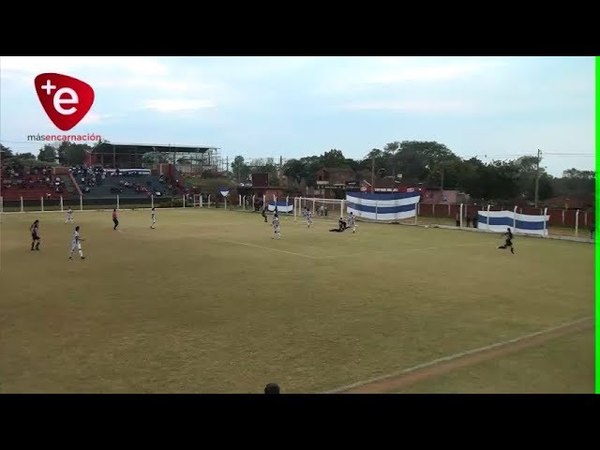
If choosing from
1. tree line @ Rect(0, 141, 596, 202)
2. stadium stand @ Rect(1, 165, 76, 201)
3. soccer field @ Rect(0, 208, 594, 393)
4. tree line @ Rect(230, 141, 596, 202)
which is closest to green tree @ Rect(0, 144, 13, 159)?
tree line @ Rect(0, 141, 596, 202)

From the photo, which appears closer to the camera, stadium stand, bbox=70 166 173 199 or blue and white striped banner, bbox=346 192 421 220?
blue and white striped banner, bbox=346 192 421 220

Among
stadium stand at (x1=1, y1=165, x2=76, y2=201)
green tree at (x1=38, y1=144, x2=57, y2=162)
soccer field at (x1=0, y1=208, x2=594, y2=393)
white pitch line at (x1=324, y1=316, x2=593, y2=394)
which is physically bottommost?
soccer field at (x1=0, y1=208, x2=594, y2=393)

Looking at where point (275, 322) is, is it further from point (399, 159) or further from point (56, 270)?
point (399, 159)

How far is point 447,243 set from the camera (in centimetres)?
2764

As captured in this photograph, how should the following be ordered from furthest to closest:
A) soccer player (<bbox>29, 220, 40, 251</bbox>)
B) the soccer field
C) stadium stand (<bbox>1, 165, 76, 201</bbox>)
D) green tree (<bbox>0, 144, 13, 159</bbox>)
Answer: green tree (<bbox>0, 144, 13, 159</bbox>)
stadium stand (<bbox>1, 165, 76, 201</bbox>)
soccer player (<bbox>29, 220, 40, 251</bbox>)
the soccer field

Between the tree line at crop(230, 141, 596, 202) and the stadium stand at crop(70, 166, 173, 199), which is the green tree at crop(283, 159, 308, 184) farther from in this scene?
the stadium stand at crop(70, 166, 173, 199)

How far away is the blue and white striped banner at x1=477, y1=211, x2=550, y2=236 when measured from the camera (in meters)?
31.5

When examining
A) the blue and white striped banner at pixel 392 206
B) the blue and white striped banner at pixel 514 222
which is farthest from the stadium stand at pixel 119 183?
the blue and white striped banner at pixel 514 222

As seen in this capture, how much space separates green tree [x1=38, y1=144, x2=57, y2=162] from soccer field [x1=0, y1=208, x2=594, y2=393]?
82.6 metres

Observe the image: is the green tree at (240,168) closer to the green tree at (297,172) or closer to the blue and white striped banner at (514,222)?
the green tree at (297,172)
